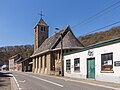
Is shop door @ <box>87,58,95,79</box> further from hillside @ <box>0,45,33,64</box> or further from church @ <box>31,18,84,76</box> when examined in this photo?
hillside @ <box>0,45,33,64</box>

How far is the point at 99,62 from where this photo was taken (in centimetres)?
2659

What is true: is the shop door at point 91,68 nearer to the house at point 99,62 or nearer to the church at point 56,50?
the house at point 99,62

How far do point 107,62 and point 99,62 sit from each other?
1.89 m

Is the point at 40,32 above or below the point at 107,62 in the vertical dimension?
above

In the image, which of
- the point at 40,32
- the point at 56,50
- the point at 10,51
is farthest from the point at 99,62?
the point at 10,51

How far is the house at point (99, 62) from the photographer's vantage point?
23.1 meters

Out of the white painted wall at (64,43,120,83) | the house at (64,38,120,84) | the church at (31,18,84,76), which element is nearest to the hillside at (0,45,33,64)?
the church at (31,18,84,76)

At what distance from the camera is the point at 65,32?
181 feet

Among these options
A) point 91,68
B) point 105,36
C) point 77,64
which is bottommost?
point 91,68

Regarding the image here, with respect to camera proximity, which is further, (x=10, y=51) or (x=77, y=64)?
(x=10, y=51)

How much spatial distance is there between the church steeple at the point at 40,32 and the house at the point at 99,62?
35280mm

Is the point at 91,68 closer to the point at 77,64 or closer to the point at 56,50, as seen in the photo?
the point at 77,64

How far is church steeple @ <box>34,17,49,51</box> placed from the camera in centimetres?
7081

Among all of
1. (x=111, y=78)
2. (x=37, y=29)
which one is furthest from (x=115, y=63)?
(x=37, y=29)
